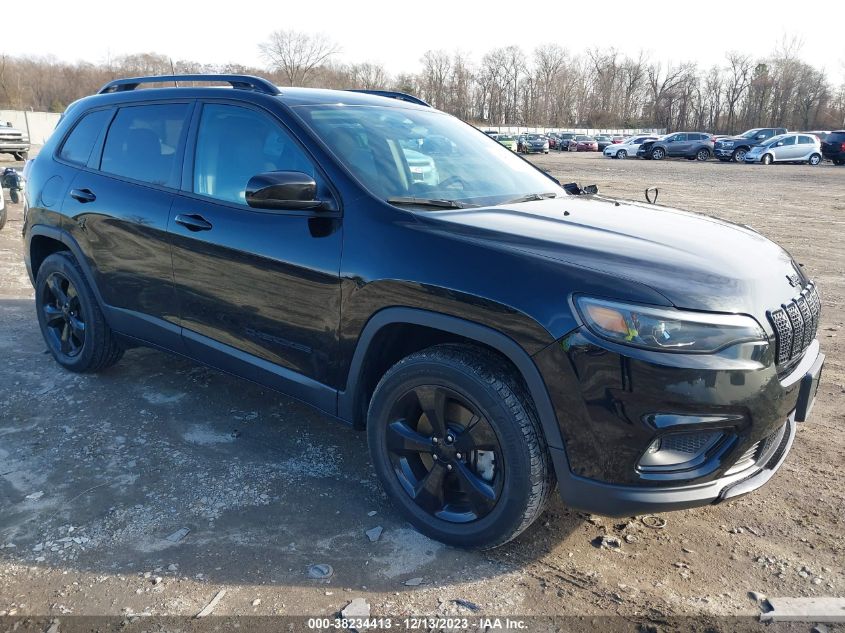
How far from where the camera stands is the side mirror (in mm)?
2883

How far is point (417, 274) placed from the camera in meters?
2.65

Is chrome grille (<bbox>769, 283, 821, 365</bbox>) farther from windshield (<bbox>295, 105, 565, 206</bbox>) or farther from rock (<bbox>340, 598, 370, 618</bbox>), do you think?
rock (<bbox>340, 598, 370, 618</bbox>)

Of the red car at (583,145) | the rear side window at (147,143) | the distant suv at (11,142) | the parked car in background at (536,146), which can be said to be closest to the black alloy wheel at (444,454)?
the rear side window at (147,143)

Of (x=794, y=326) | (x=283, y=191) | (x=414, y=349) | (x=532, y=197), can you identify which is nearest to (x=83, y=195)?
(x=283, y=191)

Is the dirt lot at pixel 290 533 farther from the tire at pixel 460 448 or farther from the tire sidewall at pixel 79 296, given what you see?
the tire sidewall at pixel 79 296

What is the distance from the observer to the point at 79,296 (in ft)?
14.4

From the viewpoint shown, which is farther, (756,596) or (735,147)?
(735,147)

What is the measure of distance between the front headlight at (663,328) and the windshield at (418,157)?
113 cm

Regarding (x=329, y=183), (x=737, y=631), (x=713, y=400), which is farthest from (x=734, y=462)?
(x=329, y=183)

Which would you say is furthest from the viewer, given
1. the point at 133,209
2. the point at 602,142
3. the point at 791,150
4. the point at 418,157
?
the point at 602,142

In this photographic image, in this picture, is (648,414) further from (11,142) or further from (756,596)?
(11,142)

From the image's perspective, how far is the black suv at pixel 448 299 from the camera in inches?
89.9

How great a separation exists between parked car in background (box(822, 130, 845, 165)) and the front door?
3782cm

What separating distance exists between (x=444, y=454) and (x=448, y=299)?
65cm
